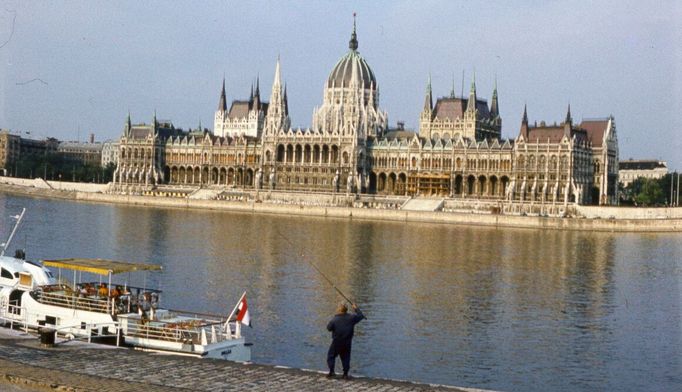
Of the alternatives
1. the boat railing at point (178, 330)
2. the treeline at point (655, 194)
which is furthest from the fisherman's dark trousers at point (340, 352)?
the treeline at point (655, 194)

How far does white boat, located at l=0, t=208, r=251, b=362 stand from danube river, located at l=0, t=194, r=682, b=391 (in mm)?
3394

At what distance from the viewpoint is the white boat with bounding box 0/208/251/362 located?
91.6 feet

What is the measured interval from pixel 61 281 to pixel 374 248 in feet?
159

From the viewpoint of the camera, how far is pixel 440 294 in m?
50.8

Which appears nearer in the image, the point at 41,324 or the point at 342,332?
the point at 342,332

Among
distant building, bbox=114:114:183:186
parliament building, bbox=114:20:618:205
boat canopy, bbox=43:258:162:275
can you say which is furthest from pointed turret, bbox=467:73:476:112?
boat canopy, bbox=43:258:162:275

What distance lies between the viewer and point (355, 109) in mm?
175750

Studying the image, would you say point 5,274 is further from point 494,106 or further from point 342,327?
point 494,106

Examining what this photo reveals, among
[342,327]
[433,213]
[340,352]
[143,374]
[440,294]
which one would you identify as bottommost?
[440,294]

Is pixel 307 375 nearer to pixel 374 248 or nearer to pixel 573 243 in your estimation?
pixel 374 248

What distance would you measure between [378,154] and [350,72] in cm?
2872

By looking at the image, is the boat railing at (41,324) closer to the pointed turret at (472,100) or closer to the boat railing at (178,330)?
the boat railing at (178,330)

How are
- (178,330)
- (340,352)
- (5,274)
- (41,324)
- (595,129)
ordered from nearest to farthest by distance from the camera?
(340,352) < (178,330) < (41,324) < (5,274) < (595,129)

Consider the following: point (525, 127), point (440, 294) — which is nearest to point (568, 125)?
point (525, 127)
